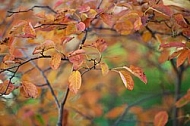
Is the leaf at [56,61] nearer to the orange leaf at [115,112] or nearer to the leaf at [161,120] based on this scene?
the leaf at [161,120]

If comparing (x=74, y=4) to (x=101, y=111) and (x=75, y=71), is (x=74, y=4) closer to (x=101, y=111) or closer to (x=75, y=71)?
(x=75, y=71)

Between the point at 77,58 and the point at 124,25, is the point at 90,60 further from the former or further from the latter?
the point at 124,25

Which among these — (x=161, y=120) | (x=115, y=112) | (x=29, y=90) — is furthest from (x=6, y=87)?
(x=115, y=112)

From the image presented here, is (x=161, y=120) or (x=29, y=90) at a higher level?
(x=29, y=90)

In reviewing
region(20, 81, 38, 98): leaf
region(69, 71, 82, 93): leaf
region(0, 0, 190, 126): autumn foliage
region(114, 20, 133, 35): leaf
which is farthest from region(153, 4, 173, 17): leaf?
region(20, 81, 38, 98): leaf

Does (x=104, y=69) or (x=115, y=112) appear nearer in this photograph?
(x=104, y=69)

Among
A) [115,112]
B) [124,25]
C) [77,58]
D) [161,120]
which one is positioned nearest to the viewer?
[77,58]

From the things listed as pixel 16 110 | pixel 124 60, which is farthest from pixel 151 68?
pixel 16 110

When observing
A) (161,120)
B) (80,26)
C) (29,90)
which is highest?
(80,26)

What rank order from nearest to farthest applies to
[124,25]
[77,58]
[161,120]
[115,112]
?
[77,58]
[124,25]
[161,120]
[115,112]
